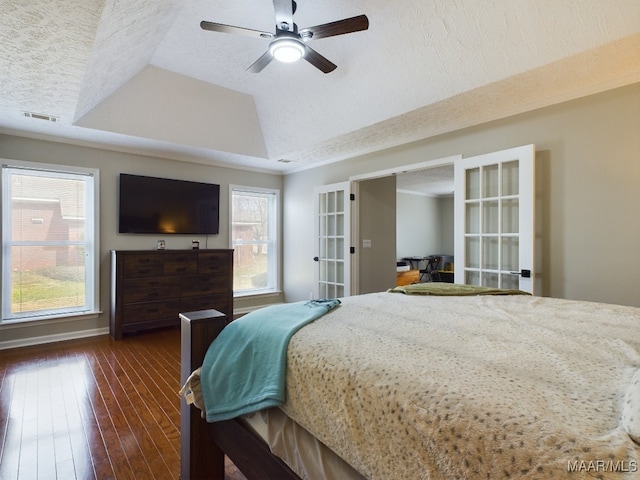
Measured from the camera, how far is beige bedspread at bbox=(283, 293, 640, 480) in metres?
0.64

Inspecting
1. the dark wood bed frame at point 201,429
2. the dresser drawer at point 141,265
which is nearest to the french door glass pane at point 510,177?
the dark wood bed frame at point 201,429

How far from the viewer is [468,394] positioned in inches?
31.3

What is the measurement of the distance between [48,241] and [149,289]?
4.28 feet

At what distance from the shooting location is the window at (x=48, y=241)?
390cm

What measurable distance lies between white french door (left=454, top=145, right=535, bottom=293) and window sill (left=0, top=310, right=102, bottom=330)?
4.47 m

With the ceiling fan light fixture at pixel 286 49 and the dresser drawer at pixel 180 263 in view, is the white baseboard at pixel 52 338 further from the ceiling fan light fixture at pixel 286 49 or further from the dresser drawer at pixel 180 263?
the ceiling fan light fixture at pixel 286 49

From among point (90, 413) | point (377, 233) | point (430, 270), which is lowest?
point (90, 413)

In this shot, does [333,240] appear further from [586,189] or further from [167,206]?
[586,189]

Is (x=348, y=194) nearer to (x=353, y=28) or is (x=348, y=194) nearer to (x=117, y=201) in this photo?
(x=353, y=28)

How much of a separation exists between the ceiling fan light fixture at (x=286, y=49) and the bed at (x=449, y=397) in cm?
195

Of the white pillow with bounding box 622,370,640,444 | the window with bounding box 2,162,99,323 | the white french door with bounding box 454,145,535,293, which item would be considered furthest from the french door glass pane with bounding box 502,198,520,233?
the window with bounding box 2,162,99,323

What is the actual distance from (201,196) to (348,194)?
2.24m

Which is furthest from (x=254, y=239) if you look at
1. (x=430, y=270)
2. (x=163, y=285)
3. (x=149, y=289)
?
(x=430, y=270)

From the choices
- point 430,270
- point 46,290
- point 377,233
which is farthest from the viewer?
point 430,270
